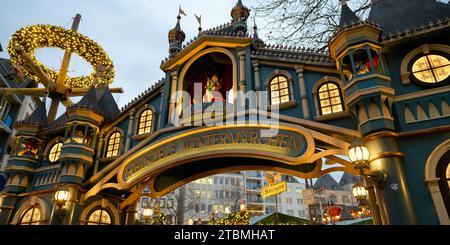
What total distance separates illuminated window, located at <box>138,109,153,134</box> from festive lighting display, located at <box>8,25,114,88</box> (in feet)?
14.2

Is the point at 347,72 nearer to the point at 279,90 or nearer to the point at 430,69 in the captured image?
the point at 430,69

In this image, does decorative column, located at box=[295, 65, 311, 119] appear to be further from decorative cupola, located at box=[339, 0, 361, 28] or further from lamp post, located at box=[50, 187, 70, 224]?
lamp post, located at box=[50, 187, 70, 224]

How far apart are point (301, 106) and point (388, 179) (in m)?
4.01

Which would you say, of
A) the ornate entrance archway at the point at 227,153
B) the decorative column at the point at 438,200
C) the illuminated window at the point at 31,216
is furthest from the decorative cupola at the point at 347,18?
the illuminated window at the point at 31,216

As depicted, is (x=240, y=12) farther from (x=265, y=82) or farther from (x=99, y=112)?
(x=99, y=112)

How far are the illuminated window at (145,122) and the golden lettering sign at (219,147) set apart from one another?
2.36m

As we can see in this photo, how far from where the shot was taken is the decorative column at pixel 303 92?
10.4m

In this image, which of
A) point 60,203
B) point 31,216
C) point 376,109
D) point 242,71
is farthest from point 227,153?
point 31,216

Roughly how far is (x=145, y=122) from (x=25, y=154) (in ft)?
23.1

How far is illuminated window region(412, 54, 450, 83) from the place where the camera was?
8.70 m

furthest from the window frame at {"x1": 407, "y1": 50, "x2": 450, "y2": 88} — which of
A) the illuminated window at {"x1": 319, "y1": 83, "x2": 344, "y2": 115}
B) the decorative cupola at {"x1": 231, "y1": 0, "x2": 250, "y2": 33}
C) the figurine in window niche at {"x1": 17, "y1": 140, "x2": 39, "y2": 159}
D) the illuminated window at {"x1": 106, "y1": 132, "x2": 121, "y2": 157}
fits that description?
the figurine in window niche at {"x1": 17, "y1": 140, "x2": 39, "y2": 159}

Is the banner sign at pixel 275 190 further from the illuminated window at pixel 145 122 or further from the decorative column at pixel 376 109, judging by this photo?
the illuminated window at pixel 145 122

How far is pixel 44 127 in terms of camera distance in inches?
629
